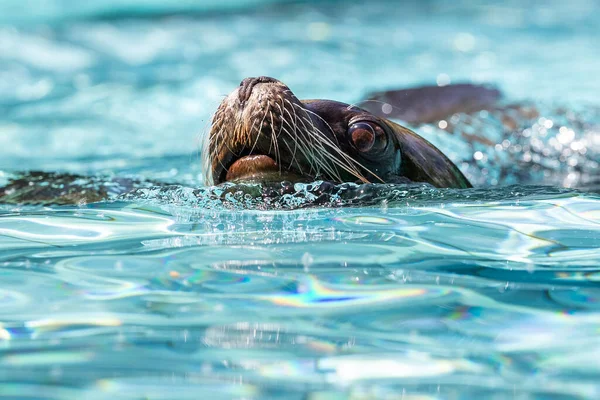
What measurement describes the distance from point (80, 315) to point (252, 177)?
123 centimetres

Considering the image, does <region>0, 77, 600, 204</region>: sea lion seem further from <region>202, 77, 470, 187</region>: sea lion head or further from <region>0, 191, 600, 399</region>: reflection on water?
<region>0, 191, 600, 399</region>: reflection on water

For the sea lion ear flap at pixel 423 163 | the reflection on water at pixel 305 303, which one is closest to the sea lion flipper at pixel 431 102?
the sea lion ear flap at pixel 423 163

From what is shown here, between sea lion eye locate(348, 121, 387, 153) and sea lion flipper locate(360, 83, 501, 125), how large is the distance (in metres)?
3.12

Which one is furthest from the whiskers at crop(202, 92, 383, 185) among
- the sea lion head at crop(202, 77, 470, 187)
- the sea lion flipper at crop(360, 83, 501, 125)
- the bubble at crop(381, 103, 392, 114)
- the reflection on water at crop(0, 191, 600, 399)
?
the bubble at crop(381, 103, 392, 114)

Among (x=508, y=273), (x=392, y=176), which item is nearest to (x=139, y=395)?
(x=508, y=273)

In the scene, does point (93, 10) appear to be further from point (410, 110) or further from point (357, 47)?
point (410, 110)

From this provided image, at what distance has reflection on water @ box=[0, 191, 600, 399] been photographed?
1.67 meters

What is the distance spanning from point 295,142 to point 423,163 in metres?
0.74

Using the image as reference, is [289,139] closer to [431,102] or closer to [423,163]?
[423,163]

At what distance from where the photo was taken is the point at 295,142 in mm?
3098

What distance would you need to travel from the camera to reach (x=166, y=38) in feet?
42.4

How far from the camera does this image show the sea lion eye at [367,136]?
10.7ft

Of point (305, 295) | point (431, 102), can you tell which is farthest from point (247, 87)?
point (431, 102)

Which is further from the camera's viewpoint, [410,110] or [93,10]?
[93,10]
